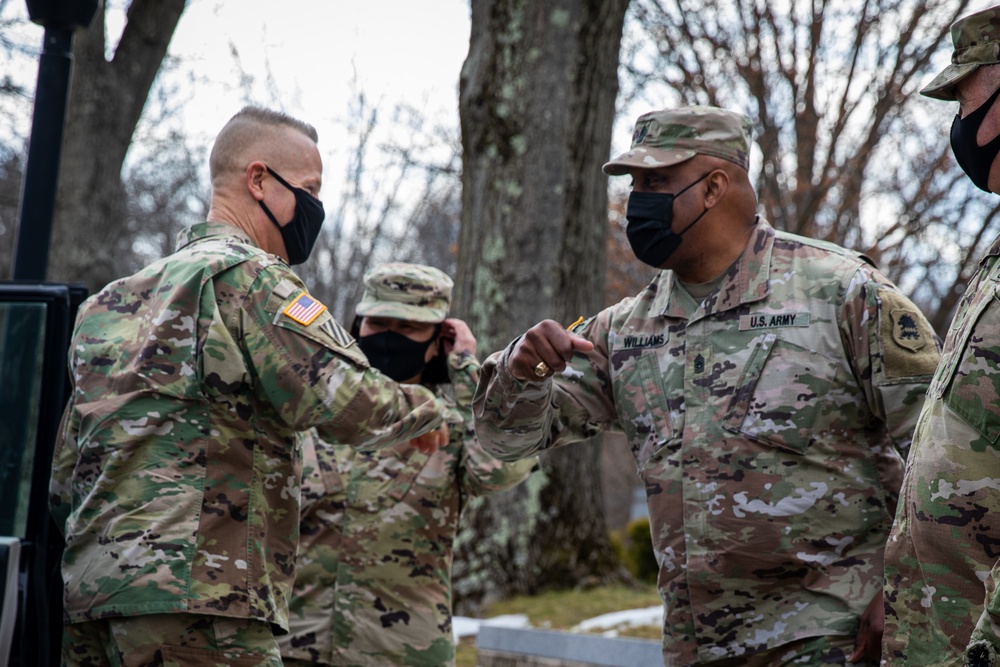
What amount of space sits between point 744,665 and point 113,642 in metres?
1.73

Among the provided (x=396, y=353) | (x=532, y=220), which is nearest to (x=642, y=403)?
(x=396, y=353)

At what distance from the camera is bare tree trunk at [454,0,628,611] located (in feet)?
22.3

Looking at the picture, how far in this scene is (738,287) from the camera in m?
3.31

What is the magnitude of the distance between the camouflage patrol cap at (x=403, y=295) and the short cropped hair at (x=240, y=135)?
920 millimetres

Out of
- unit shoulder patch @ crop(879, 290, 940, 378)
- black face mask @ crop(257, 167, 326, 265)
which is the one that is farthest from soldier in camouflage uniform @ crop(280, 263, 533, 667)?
unit shoulder patch @ crop(879, 290, 940, 378)

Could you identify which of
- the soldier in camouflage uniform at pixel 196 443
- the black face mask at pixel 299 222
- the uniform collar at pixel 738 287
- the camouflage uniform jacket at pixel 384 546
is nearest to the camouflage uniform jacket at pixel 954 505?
the uniform collar at pixel 738 287

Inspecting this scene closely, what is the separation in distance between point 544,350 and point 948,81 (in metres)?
1.23

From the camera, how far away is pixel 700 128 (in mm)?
3520

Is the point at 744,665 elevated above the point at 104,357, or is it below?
below

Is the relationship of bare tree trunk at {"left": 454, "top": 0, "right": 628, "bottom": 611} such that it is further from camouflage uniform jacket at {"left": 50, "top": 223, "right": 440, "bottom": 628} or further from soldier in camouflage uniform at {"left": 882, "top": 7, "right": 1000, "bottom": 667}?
soldier in camouflage uniform at {"left": 882, "top": 7, "right": 1000, "bottom": 667}

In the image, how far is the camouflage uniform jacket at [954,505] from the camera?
2.24 m

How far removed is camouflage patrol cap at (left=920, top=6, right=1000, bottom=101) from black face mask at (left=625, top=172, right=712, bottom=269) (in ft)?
3.52

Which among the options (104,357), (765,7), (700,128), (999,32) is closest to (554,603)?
(700,128)

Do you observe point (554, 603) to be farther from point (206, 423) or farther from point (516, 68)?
point (206, 423)
